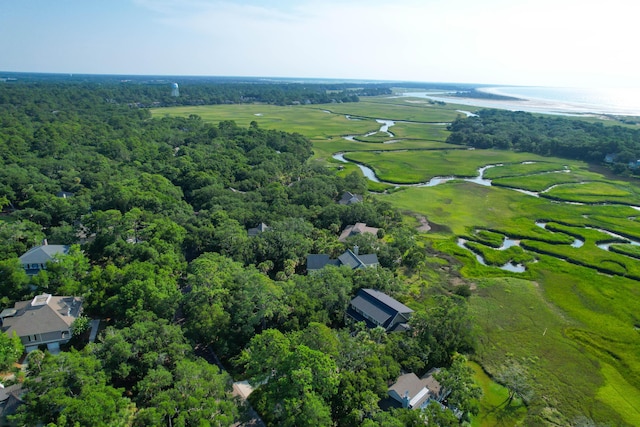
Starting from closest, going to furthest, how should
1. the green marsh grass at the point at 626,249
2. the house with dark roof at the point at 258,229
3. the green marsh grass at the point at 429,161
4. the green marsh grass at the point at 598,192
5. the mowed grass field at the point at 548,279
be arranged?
the mowed grass field at the point at 548,279
the house with dark roof at the point at 258,229
the green marsh grass at the point at 626,249
the green marsh grass at the point at 598,192
the green marsh grass at the point at 429,161

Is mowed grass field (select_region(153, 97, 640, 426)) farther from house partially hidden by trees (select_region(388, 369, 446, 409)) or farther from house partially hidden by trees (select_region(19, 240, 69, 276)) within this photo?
house partially hidden by trees (select_region(19, 240, 69, 276))

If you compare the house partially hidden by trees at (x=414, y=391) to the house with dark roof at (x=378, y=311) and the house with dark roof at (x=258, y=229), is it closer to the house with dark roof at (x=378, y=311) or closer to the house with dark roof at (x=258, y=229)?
the house with dark roof at (x=378, y=311)

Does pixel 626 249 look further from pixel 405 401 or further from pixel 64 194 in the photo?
pixel 64 194

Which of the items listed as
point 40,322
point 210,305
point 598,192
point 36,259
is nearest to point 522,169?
point 598,192

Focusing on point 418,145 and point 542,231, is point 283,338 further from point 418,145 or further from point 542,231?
point 418,145

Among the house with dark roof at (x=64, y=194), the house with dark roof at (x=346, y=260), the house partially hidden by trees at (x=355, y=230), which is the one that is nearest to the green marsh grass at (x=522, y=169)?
the house partially hidden by trees at (x=355, y=230)

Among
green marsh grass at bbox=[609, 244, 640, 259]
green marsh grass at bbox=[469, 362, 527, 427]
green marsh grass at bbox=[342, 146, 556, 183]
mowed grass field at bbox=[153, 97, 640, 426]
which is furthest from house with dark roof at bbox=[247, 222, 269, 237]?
green marsh grass at bbox=[609, 244, 640, 259]

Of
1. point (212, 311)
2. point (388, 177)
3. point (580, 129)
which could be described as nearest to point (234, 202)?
point (212, 311)
